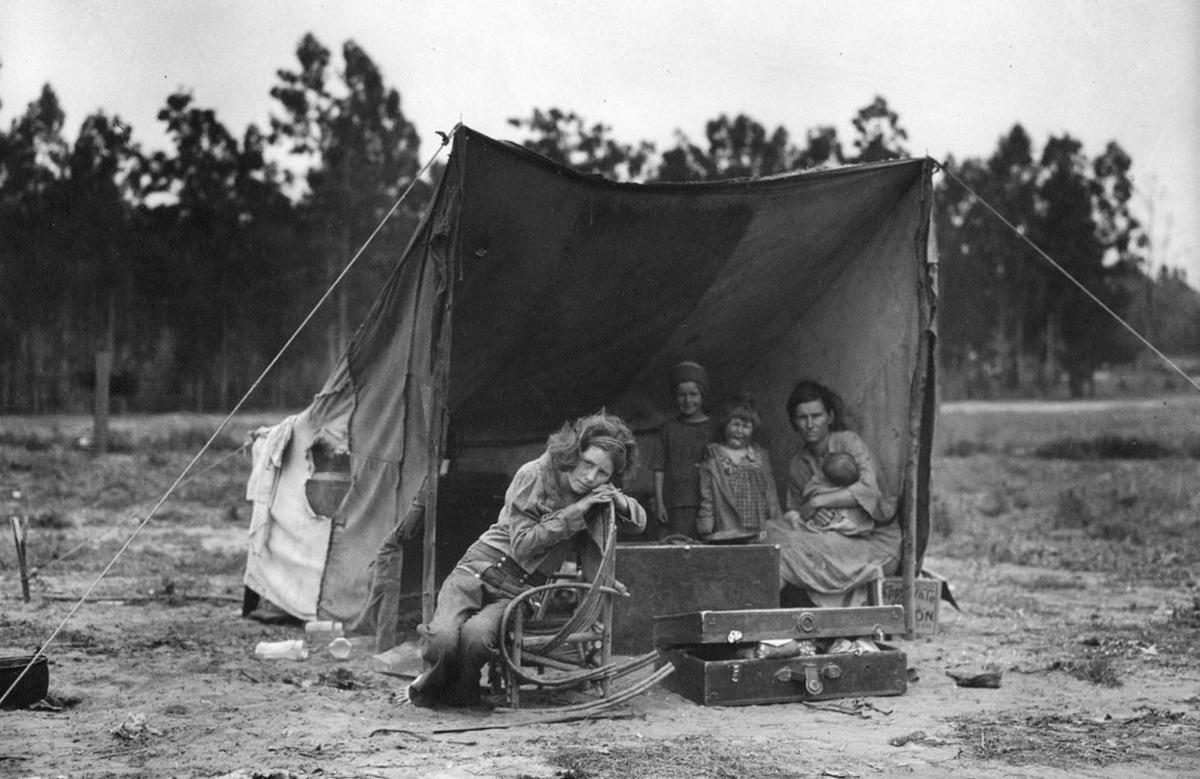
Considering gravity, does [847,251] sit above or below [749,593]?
above

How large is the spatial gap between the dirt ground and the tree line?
11191 mm

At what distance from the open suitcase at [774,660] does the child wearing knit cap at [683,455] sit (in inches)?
61.1

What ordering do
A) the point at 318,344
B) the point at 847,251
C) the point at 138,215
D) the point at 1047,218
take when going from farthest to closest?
the point at 1047,218 → the point at 318,344 → the point at 138,215 → the point at 847,251

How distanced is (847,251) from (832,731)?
3260 millimetres

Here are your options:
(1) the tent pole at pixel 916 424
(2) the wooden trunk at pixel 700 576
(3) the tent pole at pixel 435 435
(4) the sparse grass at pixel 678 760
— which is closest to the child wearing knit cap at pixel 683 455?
(2) the wooden trunk at pixel 700 576

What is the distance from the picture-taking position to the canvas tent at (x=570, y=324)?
19.0 ft

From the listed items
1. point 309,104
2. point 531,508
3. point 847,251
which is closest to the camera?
point 531,508

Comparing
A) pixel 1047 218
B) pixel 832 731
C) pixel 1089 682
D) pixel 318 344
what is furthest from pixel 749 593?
pixel 1047 218

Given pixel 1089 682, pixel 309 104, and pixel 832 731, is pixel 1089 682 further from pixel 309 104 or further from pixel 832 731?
pixel 309 104

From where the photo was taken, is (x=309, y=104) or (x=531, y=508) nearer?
→ (x=531, y=508)

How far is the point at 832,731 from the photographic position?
446 cm

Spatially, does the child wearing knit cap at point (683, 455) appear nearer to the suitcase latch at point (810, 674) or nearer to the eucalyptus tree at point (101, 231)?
the suitcase latch at point (810, 674)

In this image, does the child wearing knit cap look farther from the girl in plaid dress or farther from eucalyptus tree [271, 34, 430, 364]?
eucalyptus tree [271, 34, 430, 364]

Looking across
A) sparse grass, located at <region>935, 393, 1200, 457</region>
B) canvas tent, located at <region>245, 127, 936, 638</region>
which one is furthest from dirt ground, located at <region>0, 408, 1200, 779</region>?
sparse grass, located at <region>935, 393, 1200, 457</region>
